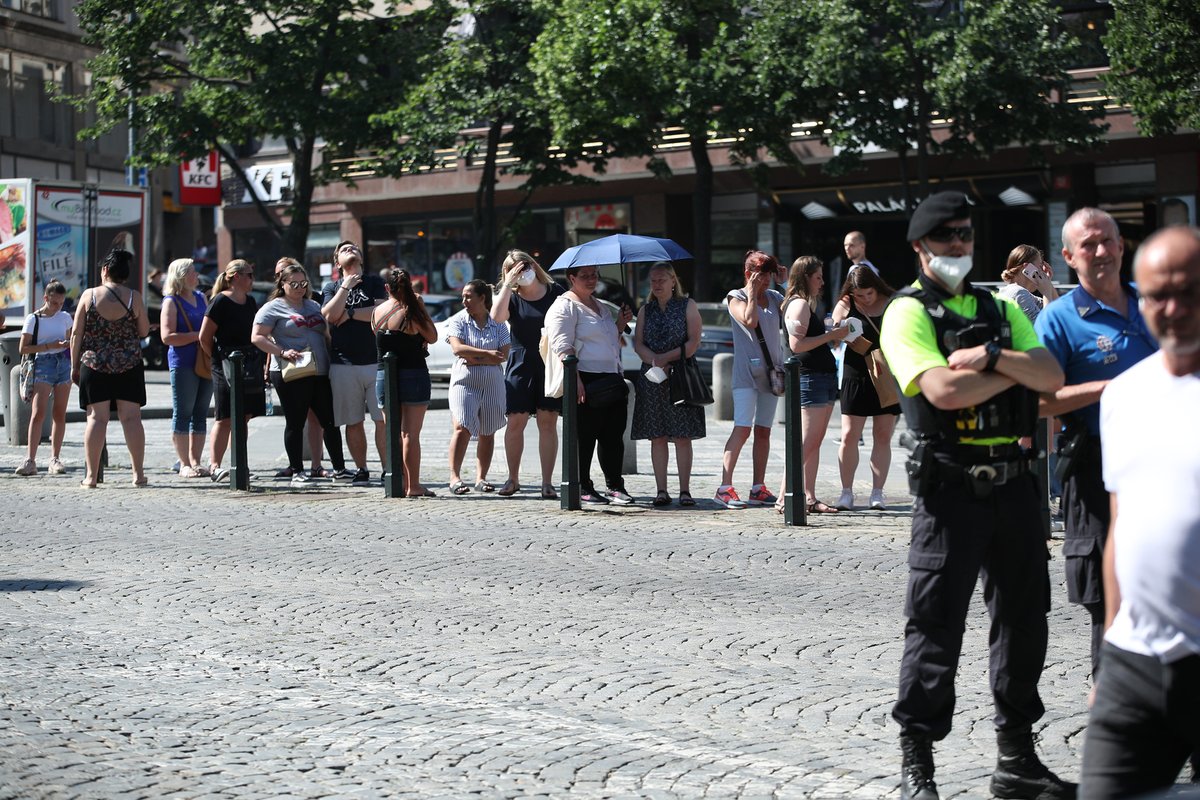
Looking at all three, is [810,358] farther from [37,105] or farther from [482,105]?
[37,105]

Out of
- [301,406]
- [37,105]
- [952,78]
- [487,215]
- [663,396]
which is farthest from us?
[37,105]

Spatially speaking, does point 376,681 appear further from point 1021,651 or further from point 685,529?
point 685,529

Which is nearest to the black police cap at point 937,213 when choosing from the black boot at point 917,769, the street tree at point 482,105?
the black boot at point 917,769

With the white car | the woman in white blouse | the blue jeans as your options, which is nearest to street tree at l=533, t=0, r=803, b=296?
the white car

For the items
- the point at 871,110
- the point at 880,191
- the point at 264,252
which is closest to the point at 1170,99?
the point at 871,110

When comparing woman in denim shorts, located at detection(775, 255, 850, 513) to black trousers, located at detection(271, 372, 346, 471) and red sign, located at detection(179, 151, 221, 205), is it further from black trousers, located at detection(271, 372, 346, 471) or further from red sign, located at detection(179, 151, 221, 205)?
red sign, located at detection(179, 151, 221, 205)

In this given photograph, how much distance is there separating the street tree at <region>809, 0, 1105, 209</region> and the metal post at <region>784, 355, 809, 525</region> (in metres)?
17.2

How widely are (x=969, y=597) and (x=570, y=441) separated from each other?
7.05 m

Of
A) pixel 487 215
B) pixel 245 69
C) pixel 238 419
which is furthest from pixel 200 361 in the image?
pixel 487 215

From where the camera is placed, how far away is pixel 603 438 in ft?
40.0

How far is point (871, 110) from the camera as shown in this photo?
28.7 m

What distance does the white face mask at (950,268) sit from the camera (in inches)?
191

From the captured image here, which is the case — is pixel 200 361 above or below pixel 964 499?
above

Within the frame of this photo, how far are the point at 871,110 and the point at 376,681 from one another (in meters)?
23.8
